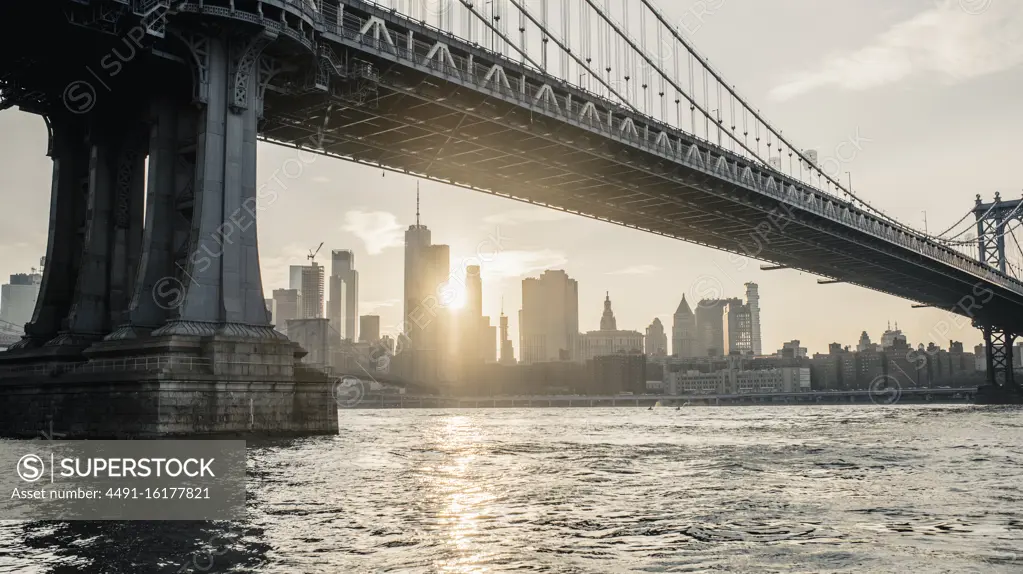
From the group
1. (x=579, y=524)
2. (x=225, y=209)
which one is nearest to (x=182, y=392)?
(x=225, y=209)

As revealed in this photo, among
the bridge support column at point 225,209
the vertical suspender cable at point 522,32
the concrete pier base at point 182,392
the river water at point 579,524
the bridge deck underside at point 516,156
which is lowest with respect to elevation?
the river water at point 579,524

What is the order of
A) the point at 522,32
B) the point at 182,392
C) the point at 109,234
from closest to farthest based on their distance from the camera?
the point at 182,392, the point at 109,234, the point at 522,32

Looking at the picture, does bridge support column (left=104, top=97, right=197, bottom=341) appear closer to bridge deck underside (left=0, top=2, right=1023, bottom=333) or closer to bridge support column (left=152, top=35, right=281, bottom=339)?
bridge support column (left=152, top=35, right=281, bottom=339)

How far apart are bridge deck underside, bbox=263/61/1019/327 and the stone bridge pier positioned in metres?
8.33

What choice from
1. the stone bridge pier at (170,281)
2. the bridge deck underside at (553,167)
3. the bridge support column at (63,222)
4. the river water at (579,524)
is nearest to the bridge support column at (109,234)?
the stone bridge pier at (170,281)

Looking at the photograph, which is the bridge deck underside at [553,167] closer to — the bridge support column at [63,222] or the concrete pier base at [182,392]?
the bridge support column at [63,222]

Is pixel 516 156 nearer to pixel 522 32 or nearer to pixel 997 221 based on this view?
pixel 522 32

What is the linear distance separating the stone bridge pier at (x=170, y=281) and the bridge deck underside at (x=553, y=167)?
833 centimetres

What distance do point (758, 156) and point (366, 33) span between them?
46.5m

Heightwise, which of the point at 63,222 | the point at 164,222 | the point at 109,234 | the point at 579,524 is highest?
the point at 63,222

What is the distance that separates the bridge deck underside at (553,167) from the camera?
1950 inches

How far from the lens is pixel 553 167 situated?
62.7 meters

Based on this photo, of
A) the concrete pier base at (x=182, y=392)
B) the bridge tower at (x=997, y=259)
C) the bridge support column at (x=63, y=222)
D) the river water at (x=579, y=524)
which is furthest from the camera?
the bridge tower at (x=997, y=259)

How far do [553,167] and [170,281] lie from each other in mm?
31776
